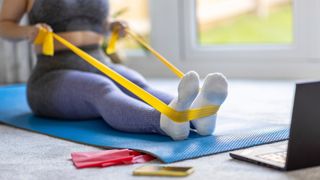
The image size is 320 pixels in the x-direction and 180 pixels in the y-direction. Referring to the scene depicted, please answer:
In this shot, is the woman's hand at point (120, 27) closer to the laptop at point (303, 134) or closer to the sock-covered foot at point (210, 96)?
the sock-covered foot at point (210, 96)

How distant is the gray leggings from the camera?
61.2 inches

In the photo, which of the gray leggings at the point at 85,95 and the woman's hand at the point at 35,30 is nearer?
the gray leggings at the point at 85,95

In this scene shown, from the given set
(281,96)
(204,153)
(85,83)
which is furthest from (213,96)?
(281,96)

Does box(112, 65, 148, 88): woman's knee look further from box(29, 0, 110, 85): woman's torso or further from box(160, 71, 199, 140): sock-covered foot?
box(160, 71, 199, 140): sock-covered foot

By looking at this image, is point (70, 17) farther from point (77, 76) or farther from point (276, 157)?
point (276, 157)

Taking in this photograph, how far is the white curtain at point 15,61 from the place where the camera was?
2.74 meters

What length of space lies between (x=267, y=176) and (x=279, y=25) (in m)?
1.84

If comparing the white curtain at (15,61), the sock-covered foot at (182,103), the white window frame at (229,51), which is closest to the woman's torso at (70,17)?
the sock-covered foot at (182,103)

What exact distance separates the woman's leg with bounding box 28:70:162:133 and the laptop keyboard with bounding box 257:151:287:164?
1.01 feet

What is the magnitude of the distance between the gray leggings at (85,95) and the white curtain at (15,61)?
851 mm

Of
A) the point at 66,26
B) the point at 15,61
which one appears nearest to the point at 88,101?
the point at 66,26

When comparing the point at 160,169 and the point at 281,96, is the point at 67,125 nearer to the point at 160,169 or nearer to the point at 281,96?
the point at 160,169

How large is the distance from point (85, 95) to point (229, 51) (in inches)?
45.9

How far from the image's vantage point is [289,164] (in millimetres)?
1195
